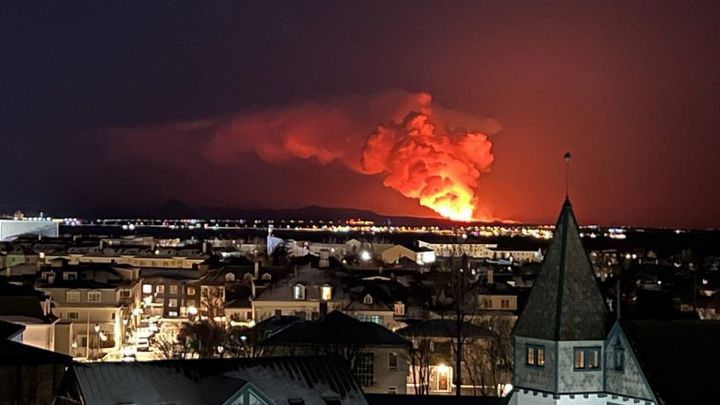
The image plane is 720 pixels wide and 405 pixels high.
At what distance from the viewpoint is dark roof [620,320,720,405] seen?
34.7 metres

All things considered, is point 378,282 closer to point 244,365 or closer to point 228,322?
point 228,322

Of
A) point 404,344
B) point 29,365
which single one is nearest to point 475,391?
point 404,344

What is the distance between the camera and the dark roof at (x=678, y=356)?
1366 inches

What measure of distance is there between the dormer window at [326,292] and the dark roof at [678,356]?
59.2 metres

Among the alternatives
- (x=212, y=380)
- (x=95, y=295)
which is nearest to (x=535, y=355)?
(x=212, y=380)

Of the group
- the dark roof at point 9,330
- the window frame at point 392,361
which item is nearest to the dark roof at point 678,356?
the dark roof at point 9,330

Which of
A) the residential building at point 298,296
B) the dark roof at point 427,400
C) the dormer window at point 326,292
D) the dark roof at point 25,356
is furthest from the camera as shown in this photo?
the dormer window at point 326,292

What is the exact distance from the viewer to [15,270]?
142 metres

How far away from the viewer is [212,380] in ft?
133

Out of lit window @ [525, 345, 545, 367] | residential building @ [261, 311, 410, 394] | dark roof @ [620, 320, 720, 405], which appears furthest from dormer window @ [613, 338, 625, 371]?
residential building @ [261, 311, 410, 394]

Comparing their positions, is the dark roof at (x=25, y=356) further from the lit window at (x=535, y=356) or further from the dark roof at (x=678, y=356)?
the dark roof at (x=678, y=356)

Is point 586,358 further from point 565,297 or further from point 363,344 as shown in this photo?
point 363,344

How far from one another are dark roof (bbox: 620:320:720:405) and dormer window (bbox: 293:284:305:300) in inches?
2358

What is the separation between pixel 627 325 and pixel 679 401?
316 centimetres
